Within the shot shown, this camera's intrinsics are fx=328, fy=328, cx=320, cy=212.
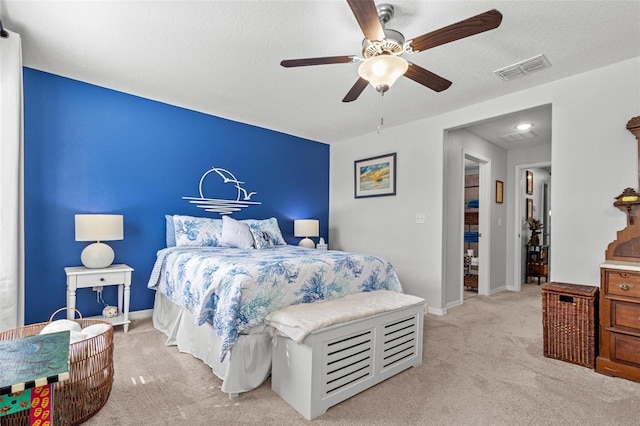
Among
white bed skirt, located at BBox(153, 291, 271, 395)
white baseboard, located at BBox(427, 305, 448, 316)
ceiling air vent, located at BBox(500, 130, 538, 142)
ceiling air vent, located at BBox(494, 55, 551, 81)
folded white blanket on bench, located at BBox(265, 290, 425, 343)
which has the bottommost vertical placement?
white baseboard, located at BBox(427, 305, 448, 316)

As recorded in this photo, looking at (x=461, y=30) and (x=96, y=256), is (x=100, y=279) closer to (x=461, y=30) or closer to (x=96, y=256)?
(x=96, y=256)

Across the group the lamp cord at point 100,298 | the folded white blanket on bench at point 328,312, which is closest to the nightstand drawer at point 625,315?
the folded white blanket on bench at point 328,312

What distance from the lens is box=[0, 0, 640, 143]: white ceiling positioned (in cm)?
202

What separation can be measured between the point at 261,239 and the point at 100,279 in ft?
5.03

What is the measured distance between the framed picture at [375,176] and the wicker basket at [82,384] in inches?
139

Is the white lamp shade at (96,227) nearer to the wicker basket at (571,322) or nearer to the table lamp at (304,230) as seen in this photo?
the table lamp at (304,230)

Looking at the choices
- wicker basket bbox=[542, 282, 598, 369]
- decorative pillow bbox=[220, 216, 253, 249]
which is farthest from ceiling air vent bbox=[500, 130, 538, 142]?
decorative pillow bbox=[220, 216, 253, 249]

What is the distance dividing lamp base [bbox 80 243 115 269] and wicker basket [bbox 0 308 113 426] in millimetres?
1077

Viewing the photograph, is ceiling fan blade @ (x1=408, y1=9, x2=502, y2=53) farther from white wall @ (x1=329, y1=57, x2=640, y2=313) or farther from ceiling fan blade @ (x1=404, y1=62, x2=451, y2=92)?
white wall @ (x1=329, y1=57, x2=640, y2=313)

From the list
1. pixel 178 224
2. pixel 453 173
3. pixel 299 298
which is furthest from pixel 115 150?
pixel 453 173

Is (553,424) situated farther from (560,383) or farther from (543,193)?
(543,193)

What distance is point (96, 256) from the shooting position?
9.74ft

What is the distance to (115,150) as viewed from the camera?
3365 mm

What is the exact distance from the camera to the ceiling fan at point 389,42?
1.57 m
